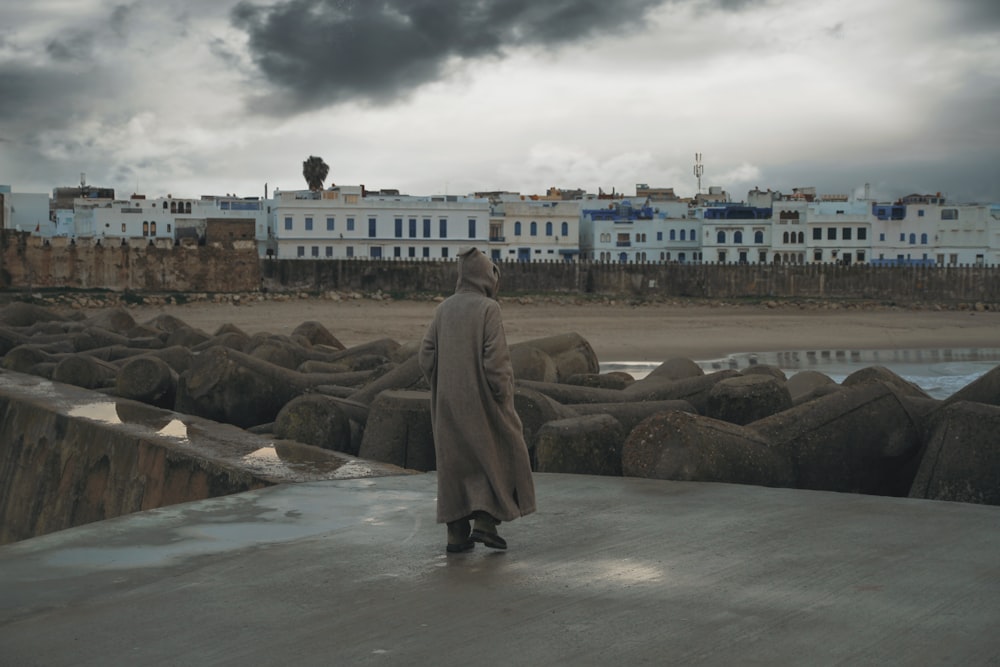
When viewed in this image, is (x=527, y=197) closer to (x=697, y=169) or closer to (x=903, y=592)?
(x=697, y=169)

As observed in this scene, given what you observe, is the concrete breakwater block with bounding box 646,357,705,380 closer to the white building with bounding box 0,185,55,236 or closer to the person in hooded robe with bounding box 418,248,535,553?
the person in hooded robe with bounding box 418,248,535,553

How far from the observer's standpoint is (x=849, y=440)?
7410 mm

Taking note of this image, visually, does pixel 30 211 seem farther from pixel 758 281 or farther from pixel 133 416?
pixel 133 416

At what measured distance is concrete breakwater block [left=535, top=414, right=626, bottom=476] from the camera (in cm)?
754

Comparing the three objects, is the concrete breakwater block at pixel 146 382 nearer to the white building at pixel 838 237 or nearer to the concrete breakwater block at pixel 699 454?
the concrete breakwater block at pixel 699 454

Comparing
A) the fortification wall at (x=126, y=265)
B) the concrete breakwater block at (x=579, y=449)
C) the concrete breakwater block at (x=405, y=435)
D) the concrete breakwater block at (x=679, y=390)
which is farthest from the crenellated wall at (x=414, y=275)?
the concrete breakwater block at (x=579, y=449)

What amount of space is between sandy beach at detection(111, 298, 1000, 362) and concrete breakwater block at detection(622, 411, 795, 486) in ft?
64.5

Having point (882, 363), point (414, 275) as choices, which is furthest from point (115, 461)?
point (414, 275)

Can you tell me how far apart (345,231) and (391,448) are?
219ft

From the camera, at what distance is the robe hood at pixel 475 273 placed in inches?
211

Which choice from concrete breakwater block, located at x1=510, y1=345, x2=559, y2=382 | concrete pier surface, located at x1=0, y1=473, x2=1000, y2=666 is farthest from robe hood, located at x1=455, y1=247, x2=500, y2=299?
concrete breakwater block, located at x1=510, y1=345, x2=559, y2=382

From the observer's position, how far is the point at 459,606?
14.3 feet

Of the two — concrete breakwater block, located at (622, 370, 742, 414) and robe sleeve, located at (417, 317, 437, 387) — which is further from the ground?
robe sleeve, located at (417, 317, 437, 387)

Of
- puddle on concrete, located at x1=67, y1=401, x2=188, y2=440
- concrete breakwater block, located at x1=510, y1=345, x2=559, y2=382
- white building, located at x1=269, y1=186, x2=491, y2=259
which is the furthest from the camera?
white building, located at x1=269, y1=186, x2=491, y2=259
